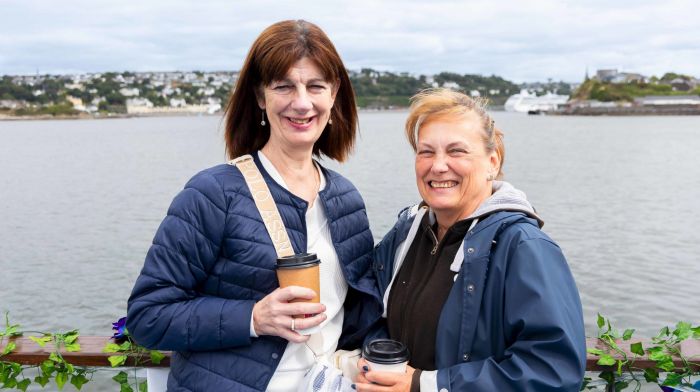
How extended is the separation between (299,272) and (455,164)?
0.65 meters

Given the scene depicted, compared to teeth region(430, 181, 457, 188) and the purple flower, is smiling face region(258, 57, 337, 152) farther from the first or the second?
the purple flower

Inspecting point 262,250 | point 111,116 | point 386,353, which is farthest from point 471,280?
point 111,116

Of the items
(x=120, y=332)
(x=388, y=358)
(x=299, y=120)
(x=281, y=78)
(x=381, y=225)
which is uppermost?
(x=281, y=78)

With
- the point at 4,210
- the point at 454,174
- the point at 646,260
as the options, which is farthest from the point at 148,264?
the point at 4,210

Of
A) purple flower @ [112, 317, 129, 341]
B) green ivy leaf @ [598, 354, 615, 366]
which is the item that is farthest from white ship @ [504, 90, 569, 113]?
purple flower @ [112, 317, 129, 341]

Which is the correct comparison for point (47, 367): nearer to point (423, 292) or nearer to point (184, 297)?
point (184, 297)

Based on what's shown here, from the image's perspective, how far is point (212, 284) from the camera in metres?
2.29

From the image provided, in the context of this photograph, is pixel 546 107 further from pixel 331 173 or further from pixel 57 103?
pixel 331 173

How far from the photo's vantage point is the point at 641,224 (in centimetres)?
1788

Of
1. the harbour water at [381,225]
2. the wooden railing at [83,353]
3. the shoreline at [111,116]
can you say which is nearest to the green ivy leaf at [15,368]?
the wooden railing at [83,353]

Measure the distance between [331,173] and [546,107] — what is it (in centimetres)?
14903

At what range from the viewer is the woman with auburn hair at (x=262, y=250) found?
220 cm

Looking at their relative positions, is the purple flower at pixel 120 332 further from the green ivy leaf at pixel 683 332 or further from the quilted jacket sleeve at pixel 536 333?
the green ivy leaf at pixel 683 332

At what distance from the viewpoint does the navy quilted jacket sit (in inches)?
86.7
